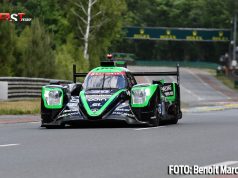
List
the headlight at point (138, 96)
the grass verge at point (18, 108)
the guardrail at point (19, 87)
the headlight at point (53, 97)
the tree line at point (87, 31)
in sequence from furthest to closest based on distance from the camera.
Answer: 1. the tree line at point (87, 31)
2. the guardrail at point (19, 87)
3. the grass verge at point (18, 108)
4. the headlight at point (53, 97)
5. the headlight at point (138, 96)

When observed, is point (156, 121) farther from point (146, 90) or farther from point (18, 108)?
point (18, 108)

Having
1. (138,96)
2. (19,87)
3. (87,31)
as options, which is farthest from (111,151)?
(87,31)

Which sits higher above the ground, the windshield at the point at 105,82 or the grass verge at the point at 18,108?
the windshield at the point at 105,82

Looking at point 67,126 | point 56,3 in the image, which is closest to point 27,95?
point 67,126

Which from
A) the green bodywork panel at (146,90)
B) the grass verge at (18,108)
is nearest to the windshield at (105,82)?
the green bodywork panel at (146,90)

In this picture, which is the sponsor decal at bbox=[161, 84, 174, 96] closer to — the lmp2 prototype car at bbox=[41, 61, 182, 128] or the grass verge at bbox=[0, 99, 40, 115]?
the lmp2 prototype car at bbox=[41, 61, 182, 128]

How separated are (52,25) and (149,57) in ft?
208

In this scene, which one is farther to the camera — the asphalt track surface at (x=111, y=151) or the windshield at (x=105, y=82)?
the windshield at (x=105, y=82)

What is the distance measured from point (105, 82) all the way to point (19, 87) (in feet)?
47.0

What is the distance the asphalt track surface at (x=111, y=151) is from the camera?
10875mm

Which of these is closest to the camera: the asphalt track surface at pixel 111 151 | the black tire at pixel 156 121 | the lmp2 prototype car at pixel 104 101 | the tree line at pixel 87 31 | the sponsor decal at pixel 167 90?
the asphalt track surface at pixel 111 151

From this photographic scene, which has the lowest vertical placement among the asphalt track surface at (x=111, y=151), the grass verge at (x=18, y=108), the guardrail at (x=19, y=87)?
the grass verge at (x=18, y=108)

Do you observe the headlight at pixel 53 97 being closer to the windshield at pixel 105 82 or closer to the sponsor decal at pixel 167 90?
the windshield at pixel 105 82

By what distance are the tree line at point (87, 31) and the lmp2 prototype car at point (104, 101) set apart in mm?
19368
